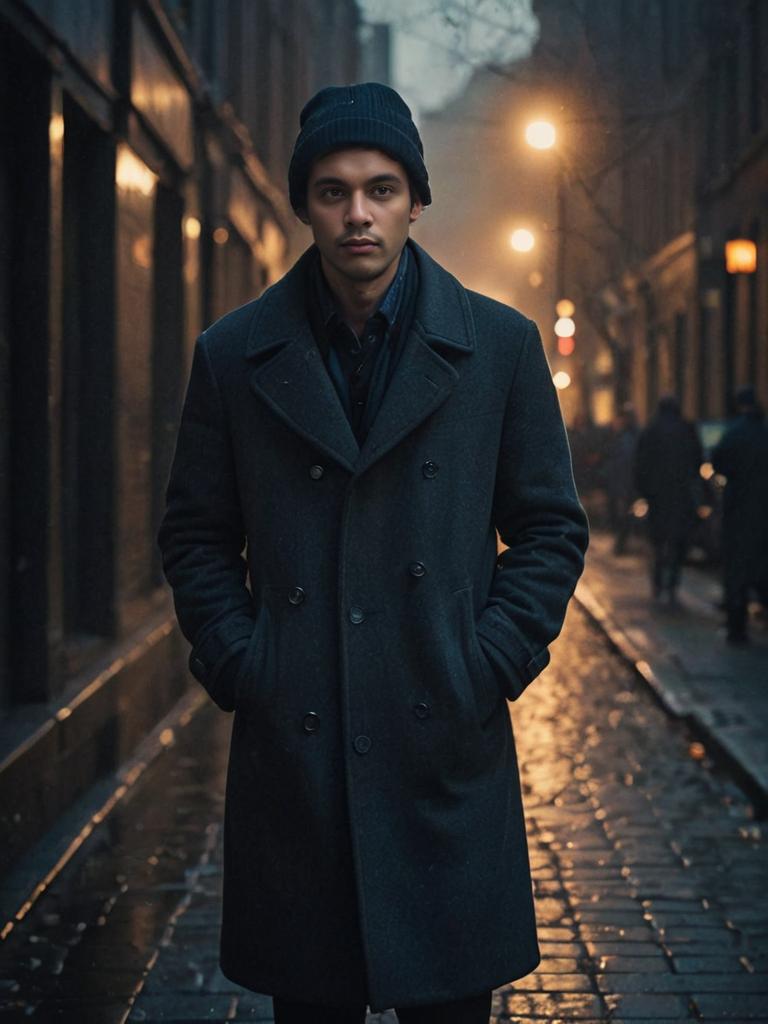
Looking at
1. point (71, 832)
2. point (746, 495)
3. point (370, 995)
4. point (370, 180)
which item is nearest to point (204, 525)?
point (370, 180)

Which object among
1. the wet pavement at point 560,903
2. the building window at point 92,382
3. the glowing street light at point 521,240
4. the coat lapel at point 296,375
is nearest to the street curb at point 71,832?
the wet pavement at point 560,903

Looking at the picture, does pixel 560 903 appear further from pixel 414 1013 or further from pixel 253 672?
pixel 253 672

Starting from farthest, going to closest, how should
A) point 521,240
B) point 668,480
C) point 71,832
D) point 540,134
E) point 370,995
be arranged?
point 521,240, point 540,134, point 668,480, point 71,832, point 370,995

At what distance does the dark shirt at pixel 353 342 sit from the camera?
10.1 ft

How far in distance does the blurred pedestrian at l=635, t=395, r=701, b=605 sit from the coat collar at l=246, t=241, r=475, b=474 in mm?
12971

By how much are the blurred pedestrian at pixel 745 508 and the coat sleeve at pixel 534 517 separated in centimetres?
993

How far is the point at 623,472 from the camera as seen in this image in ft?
78.5

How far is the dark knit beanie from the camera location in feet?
9.84

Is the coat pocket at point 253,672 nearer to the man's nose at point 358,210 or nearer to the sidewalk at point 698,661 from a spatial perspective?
the man's nose at point 358,210

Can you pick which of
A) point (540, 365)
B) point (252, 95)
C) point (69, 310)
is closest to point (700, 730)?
point (69, 310)

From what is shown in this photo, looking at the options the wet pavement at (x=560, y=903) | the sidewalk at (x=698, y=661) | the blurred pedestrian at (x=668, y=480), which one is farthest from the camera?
the blurred pedestrian at (x=668, y=480)

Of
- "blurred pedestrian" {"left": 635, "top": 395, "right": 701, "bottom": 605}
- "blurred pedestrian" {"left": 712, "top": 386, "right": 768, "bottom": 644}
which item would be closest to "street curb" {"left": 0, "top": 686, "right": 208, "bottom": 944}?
"blurred pedestrian" {"left": 712, "top": 386, "right": 768, "bottom": 644}

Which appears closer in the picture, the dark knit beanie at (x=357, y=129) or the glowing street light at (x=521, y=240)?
the dark knit beanie at (x=357, y=129)

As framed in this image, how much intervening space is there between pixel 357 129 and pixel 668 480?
44.1 ft
